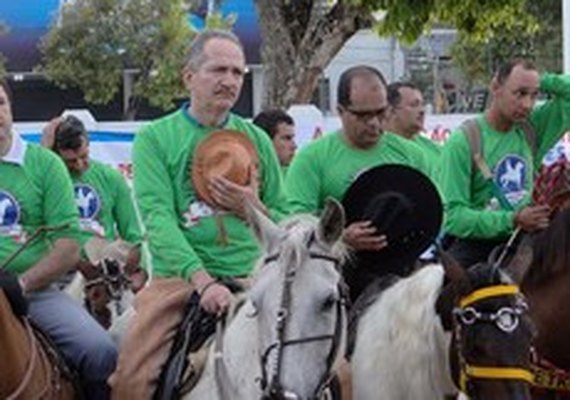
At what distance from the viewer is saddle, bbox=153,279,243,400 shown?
5.18m

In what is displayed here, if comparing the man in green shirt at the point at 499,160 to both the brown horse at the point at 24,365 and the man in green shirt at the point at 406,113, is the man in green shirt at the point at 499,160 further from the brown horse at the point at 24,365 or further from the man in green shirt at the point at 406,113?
the man in green shirt at the point at 406,113

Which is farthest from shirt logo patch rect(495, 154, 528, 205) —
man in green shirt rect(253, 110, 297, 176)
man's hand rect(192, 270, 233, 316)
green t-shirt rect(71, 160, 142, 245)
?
man in green shirt rect(253, 110, 297, 176)

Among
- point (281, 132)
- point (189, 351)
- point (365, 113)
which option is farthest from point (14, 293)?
point (281, 132)

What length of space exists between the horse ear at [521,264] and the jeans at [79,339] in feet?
6.25

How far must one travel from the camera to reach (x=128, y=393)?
5297 mm

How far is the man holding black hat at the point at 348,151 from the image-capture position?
5926 millimetres

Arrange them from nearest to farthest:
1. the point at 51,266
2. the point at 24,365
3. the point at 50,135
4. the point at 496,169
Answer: the point at 24,365
the point at 51,266
the point at 496,169
the point at 50,135

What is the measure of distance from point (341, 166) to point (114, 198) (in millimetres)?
3997

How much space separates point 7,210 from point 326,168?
1.55m

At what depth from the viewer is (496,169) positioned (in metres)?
6.55

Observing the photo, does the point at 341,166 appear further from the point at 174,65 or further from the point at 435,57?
the point at 435,57

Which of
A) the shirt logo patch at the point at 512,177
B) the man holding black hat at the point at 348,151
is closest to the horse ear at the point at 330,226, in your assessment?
the man holding black hat at the point at 348,151

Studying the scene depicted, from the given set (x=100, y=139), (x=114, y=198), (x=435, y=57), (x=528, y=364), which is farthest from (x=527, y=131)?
(x=435, y=57)

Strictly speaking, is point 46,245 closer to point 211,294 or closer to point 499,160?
point 211,294
